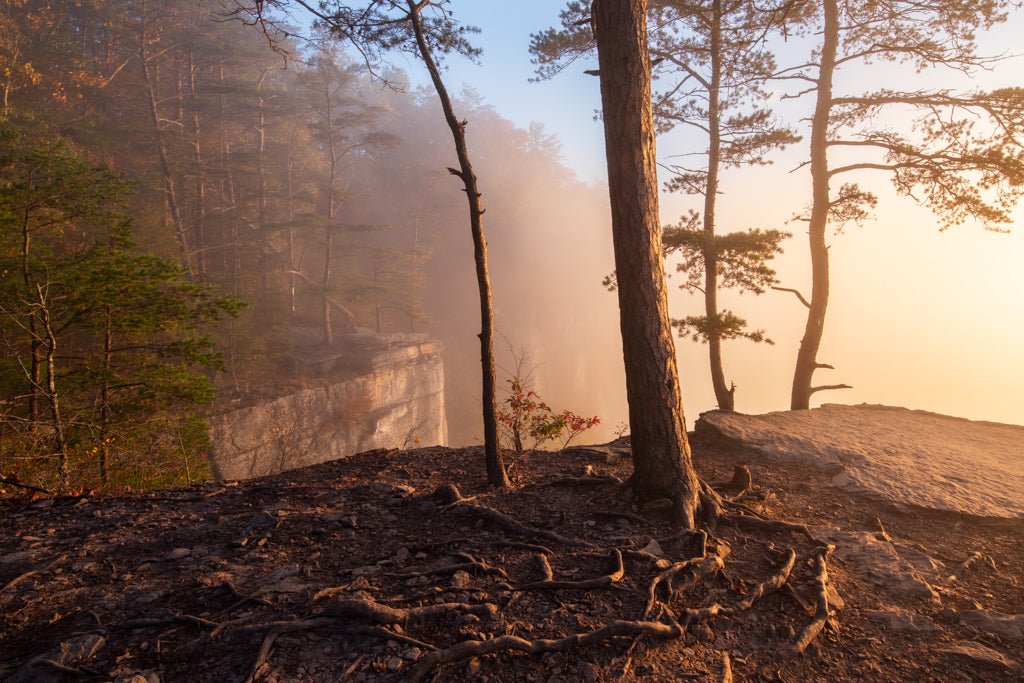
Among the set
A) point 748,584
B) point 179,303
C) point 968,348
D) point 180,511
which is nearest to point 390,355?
point 179,303

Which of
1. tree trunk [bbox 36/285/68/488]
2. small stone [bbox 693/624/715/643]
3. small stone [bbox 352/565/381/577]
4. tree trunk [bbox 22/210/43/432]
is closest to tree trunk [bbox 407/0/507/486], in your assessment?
small stone [bbox 352/565/381/577]

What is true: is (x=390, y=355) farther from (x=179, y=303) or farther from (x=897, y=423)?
(x=897, y=423)

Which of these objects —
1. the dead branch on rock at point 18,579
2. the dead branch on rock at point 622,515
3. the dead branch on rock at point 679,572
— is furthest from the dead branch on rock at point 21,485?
the dead branch on rock at point 679,572

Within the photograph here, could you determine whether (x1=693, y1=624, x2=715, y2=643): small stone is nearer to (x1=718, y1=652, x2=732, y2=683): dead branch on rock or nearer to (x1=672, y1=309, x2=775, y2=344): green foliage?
(x1=718, y1=652, x2=732, y2=683): dead branch on rock

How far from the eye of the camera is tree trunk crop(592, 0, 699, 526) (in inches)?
191

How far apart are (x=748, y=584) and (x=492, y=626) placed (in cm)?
218

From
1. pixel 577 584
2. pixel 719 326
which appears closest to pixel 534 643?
pixel 577 584

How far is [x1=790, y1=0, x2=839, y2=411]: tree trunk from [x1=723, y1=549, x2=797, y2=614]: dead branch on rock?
24.6ft

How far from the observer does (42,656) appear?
280 centimetres

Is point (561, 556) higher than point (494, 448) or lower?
lower

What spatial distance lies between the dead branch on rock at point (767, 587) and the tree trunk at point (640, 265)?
2.85ft

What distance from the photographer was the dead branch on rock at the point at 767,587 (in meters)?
3.72

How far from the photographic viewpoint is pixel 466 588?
3656mm

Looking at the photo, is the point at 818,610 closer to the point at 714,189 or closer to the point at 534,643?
the point at 534,643
